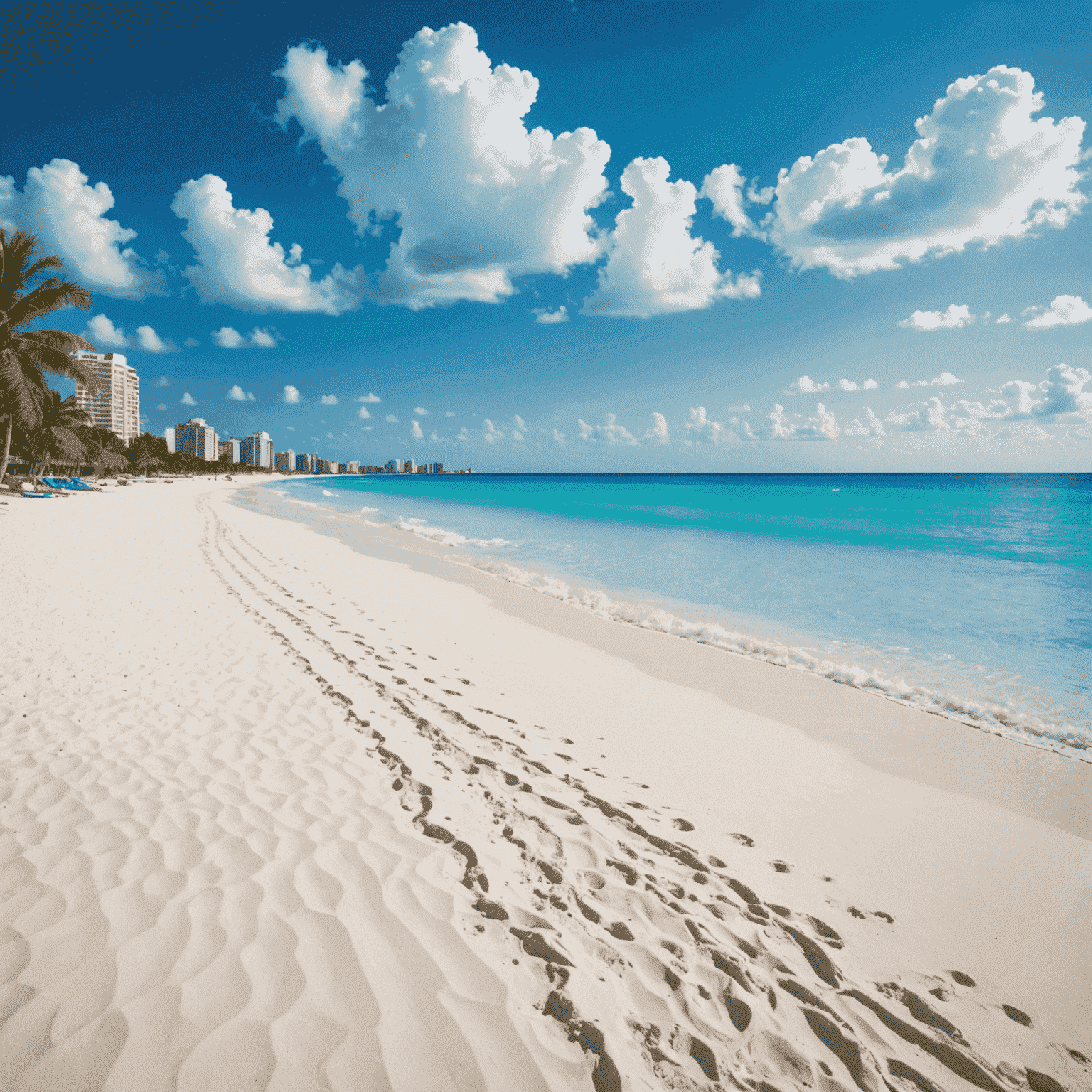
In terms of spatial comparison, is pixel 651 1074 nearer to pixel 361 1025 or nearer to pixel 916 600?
pixel 361 1025

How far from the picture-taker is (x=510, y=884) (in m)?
3.47

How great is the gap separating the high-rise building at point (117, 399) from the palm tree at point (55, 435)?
9733 cm

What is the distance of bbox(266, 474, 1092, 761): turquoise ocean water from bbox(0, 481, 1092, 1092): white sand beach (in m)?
1.85

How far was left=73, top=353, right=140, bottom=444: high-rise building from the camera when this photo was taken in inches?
4988

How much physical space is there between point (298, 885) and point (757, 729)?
5240 millimetres

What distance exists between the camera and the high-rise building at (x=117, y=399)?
126688 millimetres

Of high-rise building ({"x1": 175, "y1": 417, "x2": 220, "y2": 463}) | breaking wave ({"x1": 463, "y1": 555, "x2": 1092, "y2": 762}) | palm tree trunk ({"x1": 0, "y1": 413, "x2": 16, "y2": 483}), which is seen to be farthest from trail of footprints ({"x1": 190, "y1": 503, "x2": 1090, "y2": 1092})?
high-rise building ({"x1": 175, "y1": 417, "x2": 220, "y2": 463})

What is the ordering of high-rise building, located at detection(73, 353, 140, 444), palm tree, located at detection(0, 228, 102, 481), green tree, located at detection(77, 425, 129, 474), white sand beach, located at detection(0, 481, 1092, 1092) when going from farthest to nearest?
1. high-rise building, located at detection(73, 353, 140, 444)
2. green tree, located at detection(77, 425, 129, 474)
3. palm tree, located at detection(0, 228, 102, 481)
4. white sand beach, located at detection(0, 481, 1092, 1092)

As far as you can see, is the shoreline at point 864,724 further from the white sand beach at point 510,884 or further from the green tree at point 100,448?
the green tree at point 100,448

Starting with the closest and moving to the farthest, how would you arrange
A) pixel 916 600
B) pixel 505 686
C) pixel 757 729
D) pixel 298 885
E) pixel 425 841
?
pixel 298 885 → pixel 425 841 → pixel 757 729 → pixel 505 686 → pixel 916 600

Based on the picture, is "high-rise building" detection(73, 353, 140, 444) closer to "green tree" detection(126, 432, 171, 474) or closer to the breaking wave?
"green tree" detection(126, 432, 171, 474)

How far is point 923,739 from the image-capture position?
6.64 m

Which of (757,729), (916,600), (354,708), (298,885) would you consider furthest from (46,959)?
(916,600)

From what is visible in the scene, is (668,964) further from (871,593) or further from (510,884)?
(871,593)
